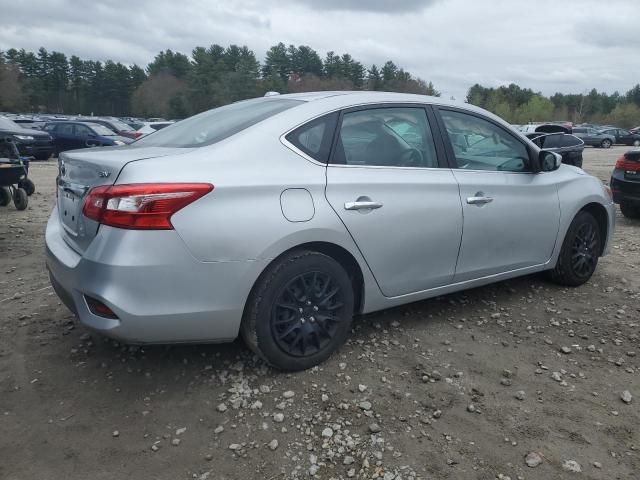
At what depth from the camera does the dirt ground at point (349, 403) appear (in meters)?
2.34

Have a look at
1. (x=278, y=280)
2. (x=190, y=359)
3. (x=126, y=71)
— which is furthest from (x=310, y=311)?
(x=126, y=71)

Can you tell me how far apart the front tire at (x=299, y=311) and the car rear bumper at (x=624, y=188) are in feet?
20.1

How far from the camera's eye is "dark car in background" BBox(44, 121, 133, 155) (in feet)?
57.5

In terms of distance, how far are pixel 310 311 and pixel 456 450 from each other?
103cm

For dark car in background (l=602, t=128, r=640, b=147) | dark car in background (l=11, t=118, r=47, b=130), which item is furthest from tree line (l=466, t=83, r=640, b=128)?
dark car in background (l=11, t=118, r=47, b=130)

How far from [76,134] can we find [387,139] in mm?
17459

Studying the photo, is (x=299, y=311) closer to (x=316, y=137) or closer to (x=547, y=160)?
(x=316, y=137)

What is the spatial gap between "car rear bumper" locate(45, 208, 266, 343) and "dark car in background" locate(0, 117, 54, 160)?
37.9ft

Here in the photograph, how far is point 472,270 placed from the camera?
12.2ft

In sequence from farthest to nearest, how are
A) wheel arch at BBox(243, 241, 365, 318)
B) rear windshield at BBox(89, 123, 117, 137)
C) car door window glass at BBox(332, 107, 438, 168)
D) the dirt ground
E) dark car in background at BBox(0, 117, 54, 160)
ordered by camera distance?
rear windshield at BBox(89, 123, 117, 137) < dark car in background at BBox(0, 117, 54, 160) < car door window glass at BBox(332, 107, 438, 168) < wheel arch at BBox(243, 241, 365, 318) < the dirt ground

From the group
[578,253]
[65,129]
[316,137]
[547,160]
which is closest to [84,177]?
A: [316,137]

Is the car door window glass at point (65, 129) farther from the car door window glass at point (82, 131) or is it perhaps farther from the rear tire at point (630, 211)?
the rear tire at point (630, 211)

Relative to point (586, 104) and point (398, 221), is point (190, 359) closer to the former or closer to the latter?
point (398, 221)

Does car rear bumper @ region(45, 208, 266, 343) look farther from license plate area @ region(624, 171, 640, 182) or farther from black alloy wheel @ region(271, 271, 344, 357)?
license plate area @ region(624, 171, 640, 182)
